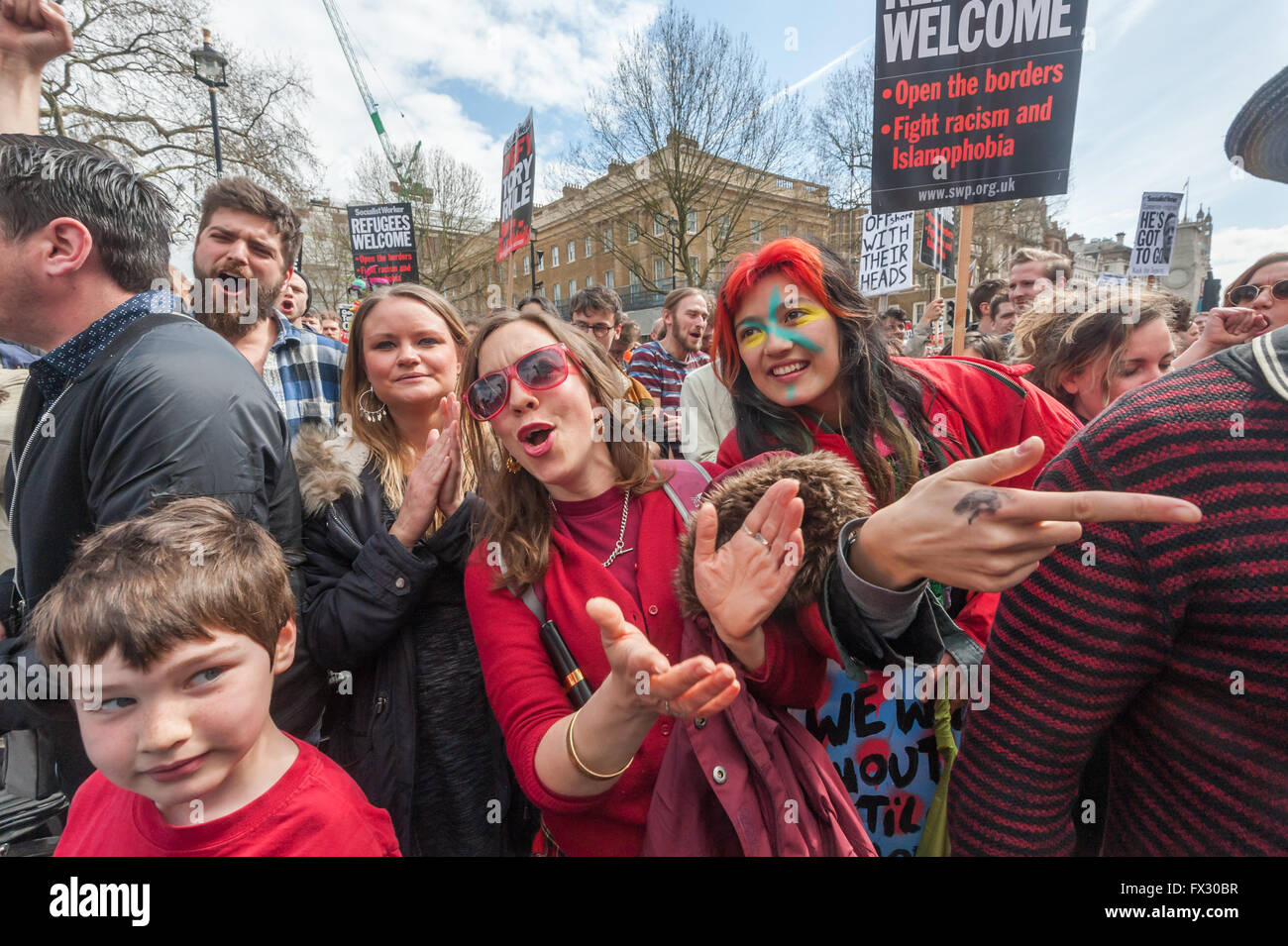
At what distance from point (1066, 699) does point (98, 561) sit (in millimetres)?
1880

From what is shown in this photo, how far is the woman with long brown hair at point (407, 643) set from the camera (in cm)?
168

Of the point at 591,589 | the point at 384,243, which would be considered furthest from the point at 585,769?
the point at 384,243

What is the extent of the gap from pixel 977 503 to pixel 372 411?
2038 millimetres

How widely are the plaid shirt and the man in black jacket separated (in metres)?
→ 1.40

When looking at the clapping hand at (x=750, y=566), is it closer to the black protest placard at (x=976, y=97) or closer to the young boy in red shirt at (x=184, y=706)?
the young boy in red shirt at (x=184, y=706)

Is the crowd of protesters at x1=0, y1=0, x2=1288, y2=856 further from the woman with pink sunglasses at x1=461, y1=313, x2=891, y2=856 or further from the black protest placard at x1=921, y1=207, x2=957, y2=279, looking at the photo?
the black protest placard at x1=921, y1=207, x2=957, y2=279

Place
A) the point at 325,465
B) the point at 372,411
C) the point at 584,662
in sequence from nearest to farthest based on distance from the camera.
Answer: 1. the point at 584,662
2. the point at 325,465
3. the point at 372,411

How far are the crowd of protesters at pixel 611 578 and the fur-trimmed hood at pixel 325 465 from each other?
0.5 inches

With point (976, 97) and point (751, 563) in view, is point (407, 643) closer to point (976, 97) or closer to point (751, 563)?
point (751, 563)

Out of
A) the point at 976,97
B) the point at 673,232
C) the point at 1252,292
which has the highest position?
the point at 673,232

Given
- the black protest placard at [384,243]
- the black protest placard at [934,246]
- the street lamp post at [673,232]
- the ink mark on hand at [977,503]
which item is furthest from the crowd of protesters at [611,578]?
the street lamp post at [673,232]

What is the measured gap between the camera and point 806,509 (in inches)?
49.3

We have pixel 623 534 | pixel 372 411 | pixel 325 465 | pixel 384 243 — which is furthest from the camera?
pixel 384 243

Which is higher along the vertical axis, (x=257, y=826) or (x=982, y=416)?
(x=982, y=416)
